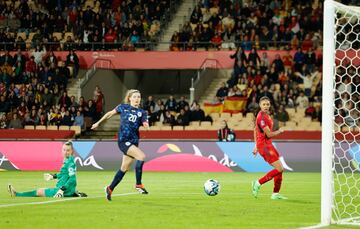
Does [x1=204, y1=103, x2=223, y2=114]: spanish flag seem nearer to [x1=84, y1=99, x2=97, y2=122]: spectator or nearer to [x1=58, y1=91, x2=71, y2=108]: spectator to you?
[x1=84, y1=99, x2=97, y2=122]: spectator

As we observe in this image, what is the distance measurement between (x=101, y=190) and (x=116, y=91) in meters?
20.2

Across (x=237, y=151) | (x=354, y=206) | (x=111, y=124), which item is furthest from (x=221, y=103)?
(x=354, y=206)

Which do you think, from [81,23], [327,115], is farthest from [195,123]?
[327,115]

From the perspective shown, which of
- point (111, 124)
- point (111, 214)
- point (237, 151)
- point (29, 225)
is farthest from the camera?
point (111, 124)

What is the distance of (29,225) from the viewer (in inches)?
423

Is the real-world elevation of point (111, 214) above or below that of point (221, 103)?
below

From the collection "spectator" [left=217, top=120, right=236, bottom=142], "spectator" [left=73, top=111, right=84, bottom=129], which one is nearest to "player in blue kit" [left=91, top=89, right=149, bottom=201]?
"spectator" [left=217, top=120, right=236, bottom=142]

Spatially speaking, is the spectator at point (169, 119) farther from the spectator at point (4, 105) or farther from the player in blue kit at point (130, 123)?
the player in blue kit at point (130, 123)

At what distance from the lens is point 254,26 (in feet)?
119

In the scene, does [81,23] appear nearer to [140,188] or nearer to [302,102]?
[302,102]

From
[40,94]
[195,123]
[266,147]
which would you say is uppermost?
[40,94]

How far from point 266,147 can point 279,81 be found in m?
18.1

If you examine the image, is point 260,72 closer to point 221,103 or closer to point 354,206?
point 221,103

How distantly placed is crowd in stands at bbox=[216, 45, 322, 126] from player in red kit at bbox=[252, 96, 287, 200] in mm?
15856
